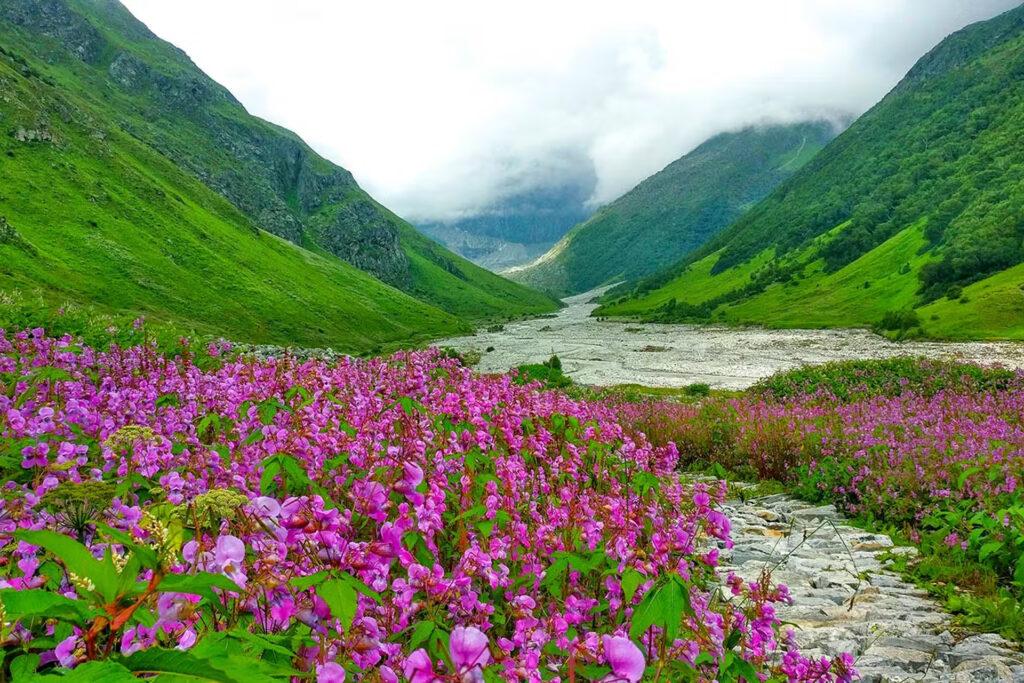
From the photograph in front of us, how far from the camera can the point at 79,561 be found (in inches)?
53.9

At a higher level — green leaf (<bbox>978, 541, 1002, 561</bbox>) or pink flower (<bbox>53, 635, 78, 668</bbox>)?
pink flower (<bbox>53, 635, 78, 668</bbox>)

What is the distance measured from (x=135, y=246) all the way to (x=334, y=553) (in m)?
93.0

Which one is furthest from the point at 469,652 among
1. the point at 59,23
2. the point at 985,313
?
the point at 59,23

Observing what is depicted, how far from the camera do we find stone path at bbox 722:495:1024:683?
218 inches

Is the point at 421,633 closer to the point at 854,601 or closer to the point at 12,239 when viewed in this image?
the point at 854,601

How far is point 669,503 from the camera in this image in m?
5.90

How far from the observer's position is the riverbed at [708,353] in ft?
154

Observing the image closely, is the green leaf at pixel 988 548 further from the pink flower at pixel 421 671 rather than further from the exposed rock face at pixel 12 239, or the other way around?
the exposed rock face at pixel 12 239

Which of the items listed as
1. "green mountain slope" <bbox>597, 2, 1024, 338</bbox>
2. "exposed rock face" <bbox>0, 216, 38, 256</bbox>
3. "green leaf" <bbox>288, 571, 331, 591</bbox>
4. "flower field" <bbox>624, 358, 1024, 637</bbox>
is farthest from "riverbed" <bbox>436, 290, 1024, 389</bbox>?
"exposed rock face" <bbox>0, 216, 38, 256</bbox>

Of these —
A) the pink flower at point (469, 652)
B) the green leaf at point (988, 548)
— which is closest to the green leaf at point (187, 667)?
the pink flower at point (469, 652)

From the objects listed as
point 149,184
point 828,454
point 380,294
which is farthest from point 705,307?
point 828,454

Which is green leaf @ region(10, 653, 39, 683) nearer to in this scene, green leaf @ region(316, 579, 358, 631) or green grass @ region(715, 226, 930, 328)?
green leaf @ region(316, 579, 358, 631)

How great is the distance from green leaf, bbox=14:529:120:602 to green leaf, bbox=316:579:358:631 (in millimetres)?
647

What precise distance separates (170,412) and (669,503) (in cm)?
555
